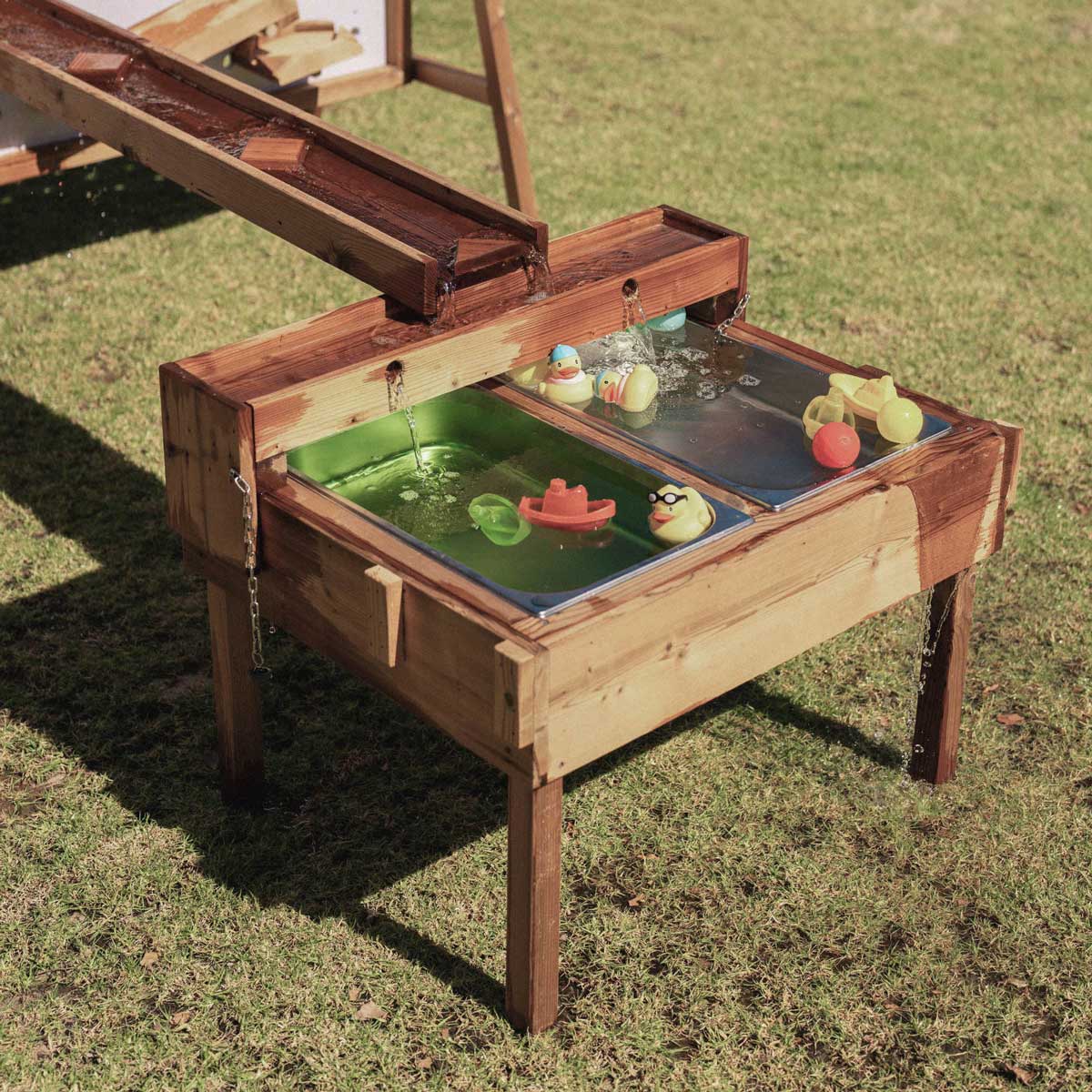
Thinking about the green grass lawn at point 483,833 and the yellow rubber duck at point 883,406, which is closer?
the green grass lawn at point 483,833

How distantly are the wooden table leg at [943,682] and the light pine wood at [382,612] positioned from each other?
128 cm

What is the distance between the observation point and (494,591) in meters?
2.61

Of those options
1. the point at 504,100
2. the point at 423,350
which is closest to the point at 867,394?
the point at 423,350

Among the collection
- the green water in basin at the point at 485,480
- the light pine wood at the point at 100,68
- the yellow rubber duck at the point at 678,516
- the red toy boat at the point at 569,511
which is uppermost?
the light pine wood at the point at 100,68

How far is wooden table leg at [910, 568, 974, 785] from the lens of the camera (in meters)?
3.28

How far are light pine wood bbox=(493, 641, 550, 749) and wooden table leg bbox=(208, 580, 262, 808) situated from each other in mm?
786

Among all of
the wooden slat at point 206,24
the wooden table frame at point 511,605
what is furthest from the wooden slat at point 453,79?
the wooden table frame at point 511,605

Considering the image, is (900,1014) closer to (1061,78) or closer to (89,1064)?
(89,1064)

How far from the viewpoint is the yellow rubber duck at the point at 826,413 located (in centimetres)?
316

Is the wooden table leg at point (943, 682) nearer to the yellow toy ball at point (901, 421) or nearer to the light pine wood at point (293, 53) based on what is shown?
the yellow toy ball at point (901, 421)

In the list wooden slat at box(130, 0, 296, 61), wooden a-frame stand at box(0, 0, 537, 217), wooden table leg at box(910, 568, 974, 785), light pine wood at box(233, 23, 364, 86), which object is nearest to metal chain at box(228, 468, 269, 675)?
wooden table leg at box(910, 568, 974, 785)

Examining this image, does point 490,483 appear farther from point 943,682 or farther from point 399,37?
point 399,37

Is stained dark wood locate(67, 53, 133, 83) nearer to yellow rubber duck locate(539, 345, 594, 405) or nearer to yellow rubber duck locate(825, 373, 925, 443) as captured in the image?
yellow rubber duck locate(539, 345, 594, 405)

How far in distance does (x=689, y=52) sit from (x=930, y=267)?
10.0ft
